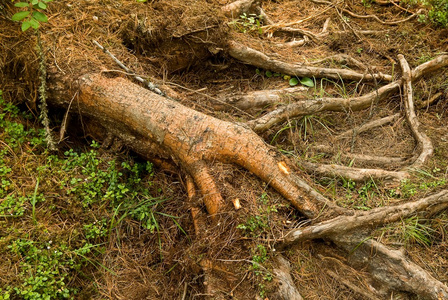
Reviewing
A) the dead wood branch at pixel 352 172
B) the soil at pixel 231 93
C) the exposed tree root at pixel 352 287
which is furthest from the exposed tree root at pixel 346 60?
the exposed tree root at pixel 352 287

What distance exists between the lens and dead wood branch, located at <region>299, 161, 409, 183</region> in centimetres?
348

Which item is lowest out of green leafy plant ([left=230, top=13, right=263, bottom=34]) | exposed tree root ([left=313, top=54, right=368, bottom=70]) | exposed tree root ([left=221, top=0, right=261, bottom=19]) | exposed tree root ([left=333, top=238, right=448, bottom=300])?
exposed tree root ([left=333, top=238, right=448, bottom=300])

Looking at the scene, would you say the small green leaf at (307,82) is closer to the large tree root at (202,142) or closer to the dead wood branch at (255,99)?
the dead wood branch at (255,99)

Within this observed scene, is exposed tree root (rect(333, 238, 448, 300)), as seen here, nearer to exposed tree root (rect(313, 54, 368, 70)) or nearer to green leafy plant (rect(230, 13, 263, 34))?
exposed tree root (rect(313, 54, 368, 70))

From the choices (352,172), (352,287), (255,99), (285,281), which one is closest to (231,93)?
(255,99)

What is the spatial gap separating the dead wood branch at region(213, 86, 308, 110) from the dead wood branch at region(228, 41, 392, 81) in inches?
16.7

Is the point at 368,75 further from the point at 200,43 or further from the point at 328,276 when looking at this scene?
the point at 328,276

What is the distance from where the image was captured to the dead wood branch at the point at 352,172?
11.4ft

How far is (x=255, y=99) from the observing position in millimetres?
4082

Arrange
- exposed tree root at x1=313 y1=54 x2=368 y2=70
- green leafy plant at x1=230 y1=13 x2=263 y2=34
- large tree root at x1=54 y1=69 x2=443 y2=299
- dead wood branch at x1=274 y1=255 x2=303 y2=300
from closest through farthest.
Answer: dead wood branch at x1=274 y1=255 x2=303 y2=300 → large tree root at x1=54 y1=69 x2=443 y2=299 → exposed tree root at x1=313 y1=54 x2=368 y2=70 → green leafy plant at x1=230 y1=13 x2=263 y2=34

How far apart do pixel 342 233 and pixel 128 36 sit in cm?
285

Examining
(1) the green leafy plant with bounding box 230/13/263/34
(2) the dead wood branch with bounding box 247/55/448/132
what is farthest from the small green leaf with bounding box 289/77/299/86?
(1) the green leafy plant with bounding box 230/13/263/34

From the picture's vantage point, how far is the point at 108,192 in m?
3.20

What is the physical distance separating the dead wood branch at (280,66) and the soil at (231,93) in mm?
95
